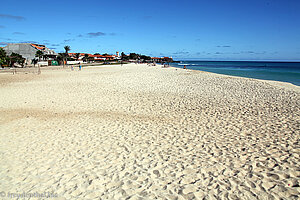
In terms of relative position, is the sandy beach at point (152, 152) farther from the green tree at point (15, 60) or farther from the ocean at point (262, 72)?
the green tree at point (15, 60)

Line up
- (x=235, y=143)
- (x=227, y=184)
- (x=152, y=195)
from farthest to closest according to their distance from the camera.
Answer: (x=235, y=143)
(x=227, y=184)
(x=152, y=195)

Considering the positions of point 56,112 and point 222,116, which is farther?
point 56,112

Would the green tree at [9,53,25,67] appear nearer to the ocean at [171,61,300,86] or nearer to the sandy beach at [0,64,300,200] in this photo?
the sandy beach at [0,64,300,200]

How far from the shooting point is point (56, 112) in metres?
8.88

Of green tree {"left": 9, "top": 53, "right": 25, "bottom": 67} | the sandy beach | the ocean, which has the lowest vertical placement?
the sandy beach

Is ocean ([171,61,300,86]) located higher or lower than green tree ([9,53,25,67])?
lower

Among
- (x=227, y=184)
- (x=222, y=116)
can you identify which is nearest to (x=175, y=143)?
(x=227, y=184)

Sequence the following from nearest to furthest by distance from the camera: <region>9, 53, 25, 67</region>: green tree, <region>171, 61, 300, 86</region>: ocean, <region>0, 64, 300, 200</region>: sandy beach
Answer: <region>0, 64, 300, 200</region>: sandy beach → <region>171, 61, 300, 86</region>: ocean → <region>9, 53, 25, 67</region>: green tree

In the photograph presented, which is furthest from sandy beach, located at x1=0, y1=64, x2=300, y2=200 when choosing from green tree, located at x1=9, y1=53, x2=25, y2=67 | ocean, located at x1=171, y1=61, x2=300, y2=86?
green tree, located at x1=9, y1=53, x2=25, y2=67

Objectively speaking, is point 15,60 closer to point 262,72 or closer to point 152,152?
point 152,152

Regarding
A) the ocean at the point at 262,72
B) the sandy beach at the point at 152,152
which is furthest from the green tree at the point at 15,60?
the ocean at the point at 262,72

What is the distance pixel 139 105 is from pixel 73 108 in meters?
3.26

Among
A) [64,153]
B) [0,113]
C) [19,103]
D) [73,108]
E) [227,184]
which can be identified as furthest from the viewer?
[19,103]

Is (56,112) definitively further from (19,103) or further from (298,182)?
(298,182)
